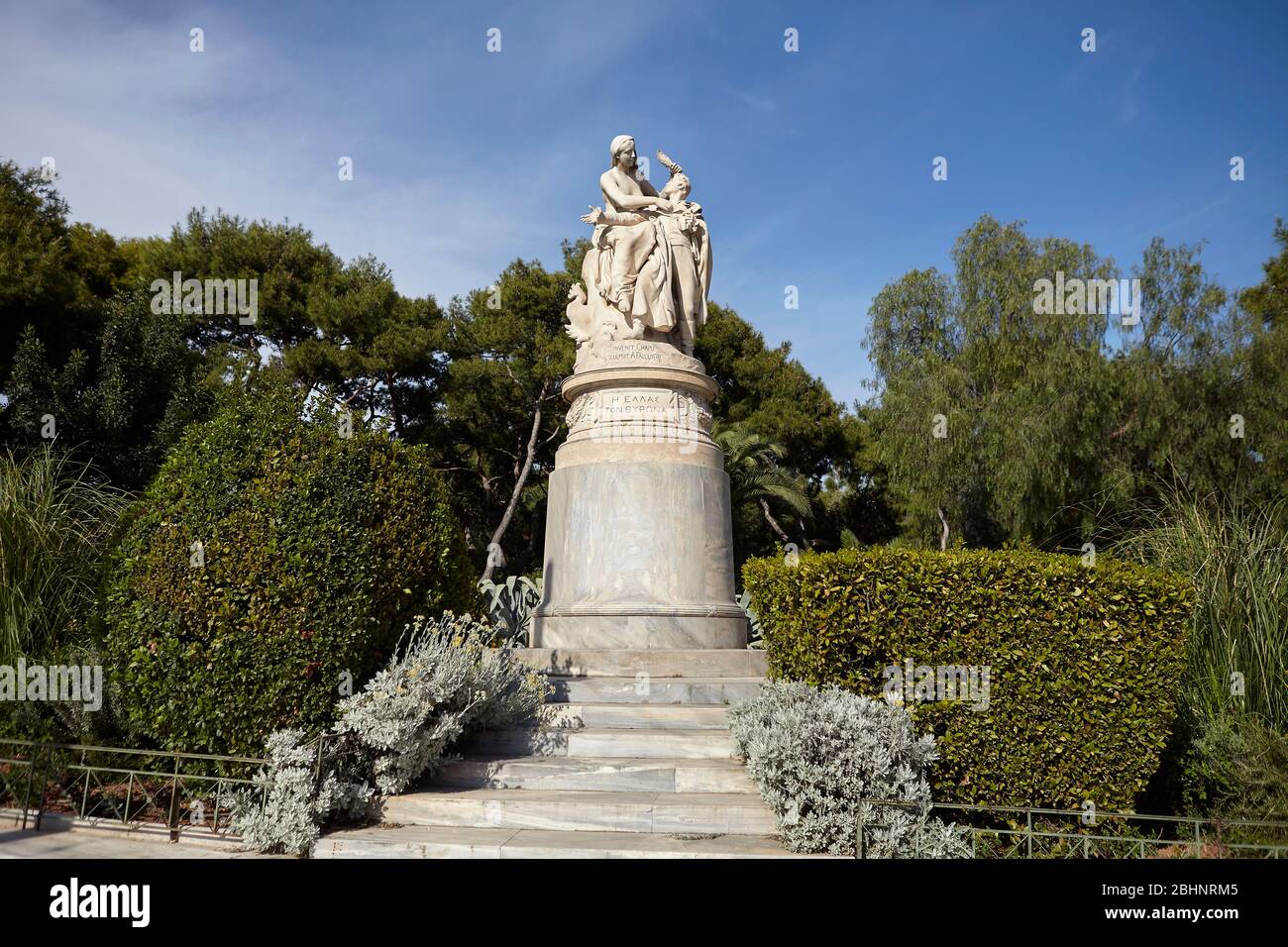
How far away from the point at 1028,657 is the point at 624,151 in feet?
27.8

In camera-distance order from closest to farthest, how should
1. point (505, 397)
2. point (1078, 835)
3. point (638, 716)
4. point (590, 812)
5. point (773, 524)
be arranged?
1. point (1078, 835)
2. point (590, 812)
3. point (638, 716)
4. point (505, 397)
5. point (773, 524)

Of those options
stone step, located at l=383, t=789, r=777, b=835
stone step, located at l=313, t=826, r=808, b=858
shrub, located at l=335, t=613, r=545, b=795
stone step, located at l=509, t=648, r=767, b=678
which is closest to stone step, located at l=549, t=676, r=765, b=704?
stone step, located at l=509, t=648, r=767, b=678

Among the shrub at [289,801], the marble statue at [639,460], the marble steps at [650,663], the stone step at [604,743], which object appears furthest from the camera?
the marble statue at [639,460]

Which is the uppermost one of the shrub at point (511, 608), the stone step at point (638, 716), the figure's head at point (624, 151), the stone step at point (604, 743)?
the figure's head at point (624, 151)

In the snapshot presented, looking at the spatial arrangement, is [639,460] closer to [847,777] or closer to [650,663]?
[650,663]

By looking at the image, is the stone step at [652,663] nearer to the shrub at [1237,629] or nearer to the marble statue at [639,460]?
the marble statue at [639,460]

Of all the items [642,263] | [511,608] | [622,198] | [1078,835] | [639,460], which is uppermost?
[622,198]

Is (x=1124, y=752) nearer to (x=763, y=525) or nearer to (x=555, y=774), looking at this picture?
(x=555, y=774)

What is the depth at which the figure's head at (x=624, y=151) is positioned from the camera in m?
11.4

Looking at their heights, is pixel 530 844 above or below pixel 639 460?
below

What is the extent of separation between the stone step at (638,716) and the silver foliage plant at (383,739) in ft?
1.55

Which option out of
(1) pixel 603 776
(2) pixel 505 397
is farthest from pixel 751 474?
(1) pixel 603 776

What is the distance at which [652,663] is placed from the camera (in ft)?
28.6

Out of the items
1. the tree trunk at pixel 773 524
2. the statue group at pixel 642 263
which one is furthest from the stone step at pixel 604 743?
the tree trunk at pixel 773 524
